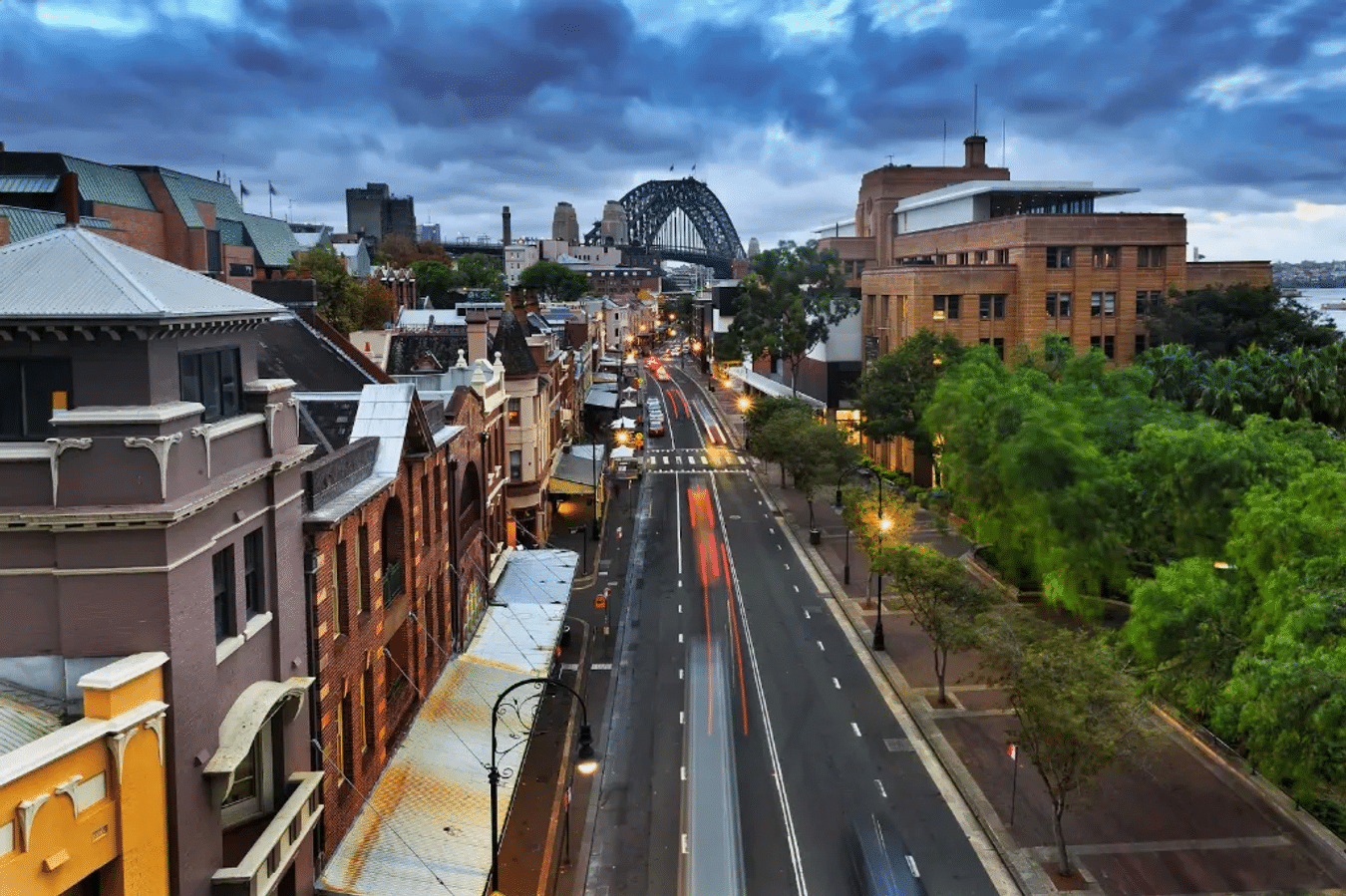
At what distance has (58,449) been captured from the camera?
1472 cm

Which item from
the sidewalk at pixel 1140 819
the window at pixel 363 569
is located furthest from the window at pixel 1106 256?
the window at pixel 363 569

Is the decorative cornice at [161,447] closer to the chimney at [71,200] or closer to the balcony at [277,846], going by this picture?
the chimney at [71,200]

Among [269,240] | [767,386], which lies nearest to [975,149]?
[767,386]

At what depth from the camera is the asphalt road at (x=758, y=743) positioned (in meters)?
29.5

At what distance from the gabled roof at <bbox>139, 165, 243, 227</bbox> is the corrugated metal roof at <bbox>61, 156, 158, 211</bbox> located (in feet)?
3.67

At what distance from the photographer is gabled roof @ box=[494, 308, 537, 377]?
195ft

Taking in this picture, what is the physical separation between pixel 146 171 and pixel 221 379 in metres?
73.8

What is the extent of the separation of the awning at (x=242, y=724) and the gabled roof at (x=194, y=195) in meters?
67.6

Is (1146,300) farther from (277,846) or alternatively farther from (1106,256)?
(277,846)

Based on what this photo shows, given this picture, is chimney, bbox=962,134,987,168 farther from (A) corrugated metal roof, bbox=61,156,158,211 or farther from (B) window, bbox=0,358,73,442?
(B) window, bbox=0,358,73,442

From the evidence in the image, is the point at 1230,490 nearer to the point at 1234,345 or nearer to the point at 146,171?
the point at 1234,345

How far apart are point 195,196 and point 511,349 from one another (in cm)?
4432

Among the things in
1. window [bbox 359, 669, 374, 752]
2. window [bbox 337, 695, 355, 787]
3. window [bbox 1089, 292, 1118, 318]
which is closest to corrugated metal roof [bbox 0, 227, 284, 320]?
window [bbox 337, 695, 355, 787]

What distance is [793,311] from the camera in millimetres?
108375
